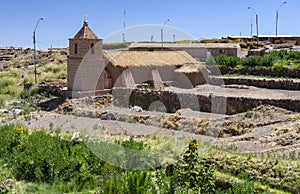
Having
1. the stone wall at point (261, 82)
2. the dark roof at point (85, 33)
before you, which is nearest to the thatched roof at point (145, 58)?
the dark roof at point (85, 33)

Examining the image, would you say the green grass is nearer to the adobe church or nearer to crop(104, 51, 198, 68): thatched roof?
the adobe church

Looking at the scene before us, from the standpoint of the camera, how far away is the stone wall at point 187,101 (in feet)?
70.5

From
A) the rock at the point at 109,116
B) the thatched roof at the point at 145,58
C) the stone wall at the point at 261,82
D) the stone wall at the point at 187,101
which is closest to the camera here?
the rock at the point at 109,116

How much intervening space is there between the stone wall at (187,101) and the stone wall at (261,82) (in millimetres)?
6176

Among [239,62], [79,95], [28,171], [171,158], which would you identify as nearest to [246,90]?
[239,62]

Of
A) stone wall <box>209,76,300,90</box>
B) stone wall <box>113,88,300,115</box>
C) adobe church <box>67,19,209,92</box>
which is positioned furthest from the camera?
stone wall <box>209,76,300,90</box>

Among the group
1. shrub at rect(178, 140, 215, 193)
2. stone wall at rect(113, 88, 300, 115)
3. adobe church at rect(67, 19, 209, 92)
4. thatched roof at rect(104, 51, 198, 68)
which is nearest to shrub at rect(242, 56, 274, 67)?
thatched roof at rect(104, 51, 198, 68)

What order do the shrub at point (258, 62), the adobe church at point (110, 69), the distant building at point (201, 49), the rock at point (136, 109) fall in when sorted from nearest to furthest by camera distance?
the rock at point (136, 109), the adobe church at point (110, 69), the shrub at point (258, 62), the distant building at point (201, 49)

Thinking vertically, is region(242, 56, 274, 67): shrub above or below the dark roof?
below

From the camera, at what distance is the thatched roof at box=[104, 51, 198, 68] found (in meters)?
27.4

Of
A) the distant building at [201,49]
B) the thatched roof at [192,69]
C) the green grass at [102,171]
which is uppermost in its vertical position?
the distant building at [201,49]

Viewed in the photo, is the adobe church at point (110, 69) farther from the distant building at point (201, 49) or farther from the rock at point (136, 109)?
the distant building at point (201, 49)

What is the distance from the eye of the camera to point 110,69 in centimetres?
2698

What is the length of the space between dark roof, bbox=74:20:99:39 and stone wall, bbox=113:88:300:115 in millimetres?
3870
